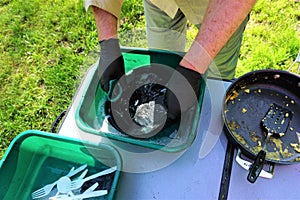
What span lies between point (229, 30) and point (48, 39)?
1.42 meters

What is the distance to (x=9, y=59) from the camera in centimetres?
183

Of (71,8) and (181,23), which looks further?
(71,8)

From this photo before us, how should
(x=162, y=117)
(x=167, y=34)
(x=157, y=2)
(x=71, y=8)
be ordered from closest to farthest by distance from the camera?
(x=162, y=117) < (x=157, y=2) < (x=167, y=34) < (x=71, y=8)

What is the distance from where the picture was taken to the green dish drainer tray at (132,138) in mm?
754

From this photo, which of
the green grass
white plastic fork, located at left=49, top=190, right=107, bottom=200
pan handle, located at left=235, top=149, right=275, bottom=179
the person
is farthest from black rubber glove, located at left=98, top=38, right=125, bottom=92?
the green grass

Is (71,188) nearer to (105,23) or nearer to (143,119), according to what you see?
(143,119)

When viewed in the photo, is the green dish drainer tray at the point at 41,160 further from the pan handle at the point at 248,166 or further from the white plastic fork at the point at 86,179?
the pan handle at the point at 248,166

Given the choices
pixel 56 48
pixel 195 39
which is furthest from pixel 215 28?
pixel 56 48

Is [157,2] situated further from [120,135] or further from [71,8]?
[71,8]

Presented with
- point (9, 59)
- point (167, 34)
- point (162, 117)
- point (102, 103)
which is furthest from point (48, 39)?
point (162, 117)

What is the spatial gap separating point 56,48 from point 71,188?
4.21 ft

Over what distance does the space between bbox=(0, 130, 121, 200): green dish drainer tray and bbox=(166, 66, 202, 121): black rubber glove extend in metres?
0.20

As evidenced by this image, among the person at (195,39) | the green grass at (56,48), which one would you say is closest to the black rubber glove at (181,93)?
the person at (195,39)

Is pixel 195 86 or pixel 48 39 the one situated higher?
pixel 195 86
